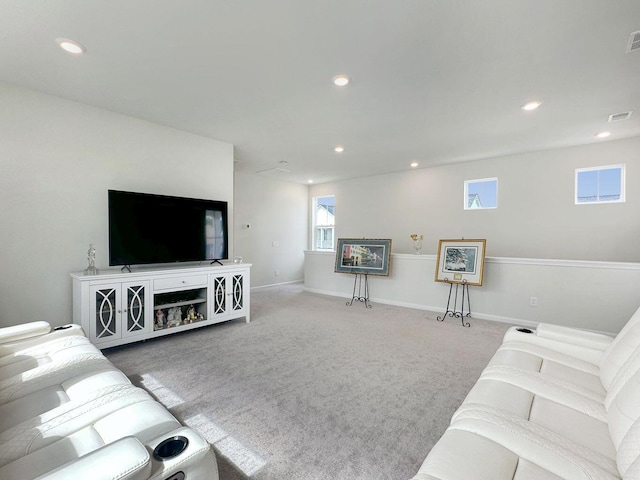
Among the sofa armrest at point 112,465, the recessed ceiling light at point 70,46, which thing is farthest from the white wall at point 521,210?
the sofa armrest at point 112,465

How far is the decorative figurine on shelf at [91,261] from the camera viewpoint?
2.88 meters

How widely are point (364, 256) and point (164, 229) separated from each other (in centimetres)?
336

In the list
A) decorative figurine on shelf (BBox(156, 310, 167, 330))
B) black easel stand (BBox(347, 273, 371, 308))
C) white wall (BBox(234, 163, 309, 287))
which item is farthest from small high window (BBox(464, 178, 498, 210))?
decorative figurine on shelf (BBox(156, 310, 167, 330))

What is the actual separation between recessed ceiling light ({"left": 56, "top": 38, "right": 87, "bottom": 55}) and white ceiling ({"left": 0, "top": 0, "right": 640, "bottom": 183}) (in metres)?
0.06

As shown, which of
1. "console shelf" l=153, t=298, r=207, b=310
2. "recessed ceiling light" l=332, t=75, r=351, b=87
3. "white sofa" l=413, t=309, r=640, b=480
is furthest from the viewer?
"console shelf" l=153, t=298, r=207, b=310


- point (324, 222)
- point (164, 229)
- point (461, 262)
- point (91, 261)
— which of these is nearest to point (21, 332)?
point (91, 261)

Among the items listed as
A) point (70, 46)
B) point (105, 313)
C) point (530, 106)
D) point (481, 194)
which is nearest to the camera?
point (70, 46)

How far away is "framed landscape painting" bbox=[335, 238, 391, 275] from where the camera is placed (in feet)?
16.9

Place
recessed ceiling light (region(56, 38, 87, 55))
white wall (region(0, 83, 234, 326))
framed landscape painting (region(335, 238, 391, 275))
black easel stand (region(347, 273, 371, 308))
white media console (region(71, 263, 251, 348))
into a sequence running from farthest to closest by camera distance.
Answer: black easel stand (region(347, 273, 371, 308)) → framed landscape painting (region(335, 238, 391, 275)) → white media console (region(71, 263, 251, 348)) → white wall (region(0, 83, 234, 326)) → recessed ceiling light (region(56, 38, 87, 55))

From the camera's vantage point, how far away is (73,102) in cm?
297

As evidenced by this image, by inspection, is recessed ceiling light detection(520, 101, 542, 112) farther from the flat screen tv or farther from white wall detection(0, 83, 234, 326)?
white wall detection(0, 83, 234, 326)

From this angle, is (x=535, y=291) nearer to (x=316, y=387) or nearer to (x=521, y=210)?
(x=521, y=210)

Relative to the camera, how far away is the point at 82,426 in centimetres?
113

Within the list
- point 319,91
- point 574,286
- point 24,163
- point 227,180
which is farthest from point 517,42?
point 24,163
